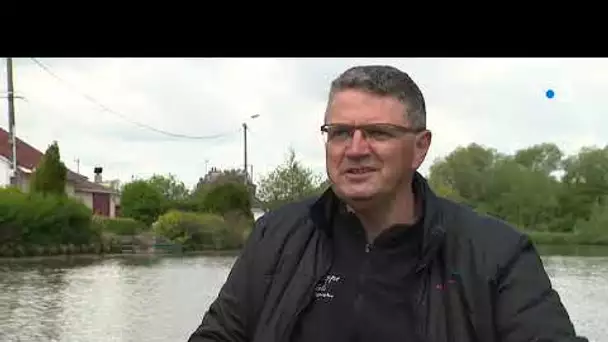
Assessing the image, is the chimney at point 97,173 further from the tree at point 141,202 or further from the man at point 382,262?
the man at point 382,262

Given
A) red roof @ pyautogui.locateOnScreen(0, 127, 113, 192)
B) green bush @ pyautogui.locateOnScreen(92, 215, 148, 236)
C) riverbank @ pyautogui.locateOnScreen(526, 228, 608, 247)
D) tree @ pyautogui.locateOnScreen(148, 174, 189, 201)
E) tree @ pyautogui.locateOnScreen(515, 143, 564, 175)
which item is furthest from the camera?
tree @ pyautogui.locateOnScreen(148, 174, 189, 201)

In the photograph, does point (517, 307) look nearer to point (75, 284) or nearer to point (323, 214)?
point (323, 214)

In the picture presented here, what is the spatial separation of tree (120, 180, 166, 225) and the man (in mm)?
55825

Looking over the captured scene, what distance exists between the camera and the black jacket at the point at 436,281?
221cm

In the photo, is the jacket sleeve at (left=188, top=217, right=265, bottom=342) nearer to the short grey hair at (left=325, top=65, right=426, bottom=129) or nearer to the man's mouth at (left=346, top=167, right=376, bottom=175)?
the man's mouth at (left=346, top=167, right=376, bottom=175)

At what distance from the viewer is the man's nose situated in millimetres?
2291

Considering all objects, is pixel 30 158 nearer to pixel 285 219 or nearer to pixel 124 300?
pixel 124 300

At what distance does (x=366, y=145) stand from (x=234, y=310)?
0.51 meters

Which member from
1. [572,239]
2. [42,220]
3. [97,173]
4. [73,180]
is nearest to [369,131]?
[42,220]

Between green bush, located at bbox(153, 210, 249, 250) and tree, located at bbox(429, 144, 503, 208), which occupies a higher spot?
tree, located at bbox(429, 144, 503, 208)

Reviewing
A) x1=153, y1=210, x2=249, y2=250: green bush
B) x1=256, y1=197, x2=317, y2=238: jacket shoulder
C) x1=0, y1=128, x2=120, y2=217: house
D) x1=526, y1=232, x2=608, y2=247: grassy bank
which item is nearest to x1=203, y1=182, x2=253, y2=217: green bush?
x1=153, y1=210, x2=249, y2=250: green bush
